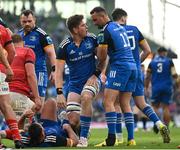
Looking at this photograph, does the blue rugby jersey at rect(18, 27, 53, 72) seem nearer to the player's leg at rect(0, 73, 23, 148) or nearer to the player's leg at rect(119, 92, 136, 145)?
the player's leg at rect(119, 92, 136, 145)

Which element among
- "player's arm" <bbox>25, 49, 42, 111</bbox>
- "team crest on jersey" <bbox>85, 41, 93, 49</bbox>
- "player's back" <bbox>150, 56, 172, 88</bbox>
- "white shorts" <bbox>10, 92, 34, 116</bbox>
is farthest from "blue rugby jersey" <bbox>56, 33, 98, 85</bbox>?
"player's back" <bbox>150, 56, 172, 88</bbox>

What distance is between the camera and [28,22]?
15.2m

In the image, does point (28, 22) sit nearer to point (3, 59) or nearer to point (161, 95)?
point (3, 59)

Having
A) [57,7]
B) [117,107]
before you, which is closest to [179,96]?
[57,7]

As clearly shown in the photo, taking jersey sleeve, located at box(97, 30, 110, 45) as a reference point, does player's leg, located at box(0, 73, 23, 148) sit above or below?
below

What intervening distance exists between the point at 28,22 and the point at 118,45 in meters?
2.60

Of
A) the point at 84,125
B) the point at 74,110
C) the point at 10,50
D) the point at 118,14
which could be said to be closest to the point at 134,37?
the point at 118,14

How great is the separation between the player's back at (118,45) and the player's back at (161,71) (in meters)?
8.13

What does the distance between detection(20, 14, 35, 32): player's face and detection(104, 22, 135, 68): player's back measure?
2.37 m

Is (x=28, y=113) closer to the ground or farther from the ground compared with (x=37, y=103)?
closer to the ground

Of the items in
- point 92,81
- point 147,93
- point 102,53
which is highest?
point 147,93

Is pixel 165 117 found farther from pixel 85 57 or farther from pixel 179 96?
pixel 179 96

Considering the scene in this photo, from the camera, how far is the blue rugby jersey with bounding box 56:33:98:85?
1327cm

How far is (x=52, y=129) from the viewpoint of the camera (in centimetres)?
1255
